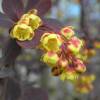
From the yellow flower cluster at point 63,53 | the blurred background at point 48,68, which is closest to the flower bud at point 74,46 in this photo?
the yellow flower cluster at point 63,53

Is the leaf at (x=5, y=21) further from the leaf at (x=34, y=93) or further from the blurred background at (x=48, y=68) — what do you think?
the blurred background at (x=48, y=68)

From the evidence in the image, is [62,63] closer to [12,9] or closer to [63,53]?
[63,53]

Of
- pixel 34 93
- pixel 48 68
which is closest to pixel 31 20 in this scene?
pixel 34 93

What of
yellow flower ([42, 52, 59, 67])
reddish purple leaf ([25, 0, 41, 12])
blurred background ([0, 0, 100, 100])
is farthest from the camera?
blurred background ([0, 0, 100, 100])

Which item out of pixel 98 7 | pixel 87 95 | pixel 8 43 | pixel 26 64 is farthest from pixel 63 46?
pixel 98 7

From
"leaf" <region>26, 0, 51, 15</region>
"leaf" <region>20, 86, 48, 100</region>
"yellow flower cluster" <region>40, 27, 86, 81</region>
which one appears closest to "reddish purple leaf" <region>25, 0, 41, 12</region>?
"leaf" <region>26, 0, 51, 15</region>

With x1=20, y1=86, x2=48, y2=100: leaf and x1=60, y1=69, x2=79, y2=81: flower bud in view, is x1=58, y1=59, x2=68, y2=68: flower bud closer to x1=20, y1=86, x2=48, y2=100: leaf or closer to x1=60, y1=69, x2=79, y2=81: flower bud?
x1=60, y1=69, x2=79, y2=81: flower bud

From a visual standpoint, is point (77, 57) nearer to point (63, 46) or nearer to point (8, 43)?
point (63, 46)
